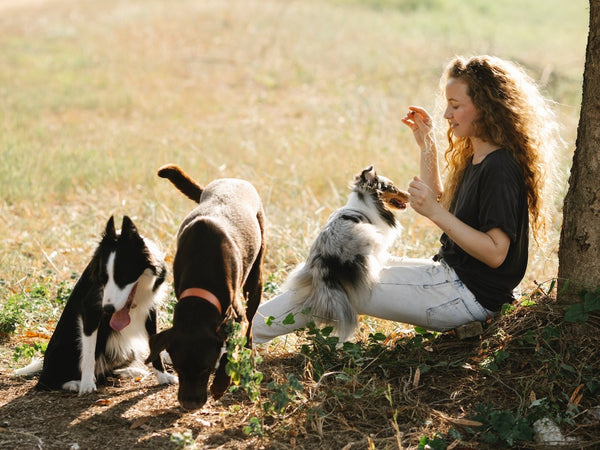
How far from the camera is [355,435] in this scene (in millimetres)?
3607

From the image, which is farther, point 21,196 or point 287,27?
point 287,27

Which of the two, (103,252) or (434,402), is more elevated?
(103,252)

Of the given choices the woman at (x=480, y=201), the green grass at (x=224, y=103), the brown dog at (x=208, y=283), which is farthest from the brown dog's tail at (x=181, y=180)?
the green grass at (x=224, y=103)

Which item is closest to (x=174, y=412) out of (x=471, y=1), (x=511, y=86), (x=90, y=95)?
(x=511, y=86)

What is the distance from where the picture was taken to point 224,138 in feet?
34.3

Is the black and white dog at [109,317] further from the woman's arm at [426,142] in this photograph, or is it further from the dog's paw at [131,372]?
the woman's arm at [426,142]

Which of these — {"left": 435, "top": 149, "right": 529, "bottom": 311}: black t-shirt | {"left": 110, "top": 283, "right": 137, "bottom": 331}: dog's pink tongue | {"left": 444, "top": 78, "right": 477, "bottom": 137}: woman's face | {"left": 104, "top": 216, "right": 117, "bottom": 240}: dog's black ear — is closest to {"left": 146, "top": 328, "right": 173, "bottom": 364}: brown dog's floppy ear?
{"left": 110, "top": 283, "right": 137, "bottom": 331}: dog's pink tongue

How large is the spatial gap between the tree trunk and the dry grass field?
1.15ft

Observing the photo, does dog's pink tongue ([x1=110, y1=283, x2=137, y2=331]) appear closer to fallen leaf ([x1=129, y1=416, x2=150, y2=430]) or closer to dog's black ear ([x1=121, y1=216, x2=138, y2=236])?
dog's black ear ([x1=121, y1=216, x2=138, y2=236])

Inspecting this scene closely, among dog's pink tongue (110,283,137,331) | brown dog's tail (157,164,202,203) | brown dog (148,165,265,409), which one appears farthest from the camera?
brown dog's tail (157,164,202,203)

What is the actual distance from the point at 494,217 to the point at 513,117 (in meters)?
0.64

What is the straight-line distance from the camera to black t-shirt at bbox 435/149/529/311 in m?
3.98

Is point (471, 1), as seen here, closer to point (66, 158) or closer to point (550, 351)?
point (66, 158)

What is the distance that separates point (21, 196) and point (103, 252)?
14.7 feet
